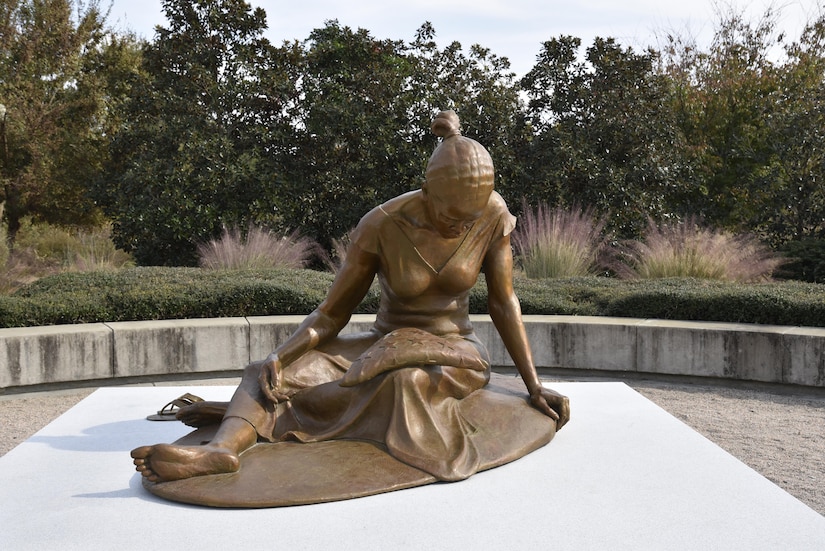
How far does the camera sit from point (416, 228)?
11.6 ft

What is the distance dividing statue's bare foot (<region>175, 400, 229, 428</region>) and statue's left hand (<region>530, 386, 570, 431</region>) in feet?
4.33

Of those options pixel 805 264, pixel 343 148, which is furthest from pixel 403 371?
pixel 343 148

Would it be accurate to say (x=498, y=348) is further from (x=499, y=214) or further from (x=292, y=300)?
(x=499, y=214)

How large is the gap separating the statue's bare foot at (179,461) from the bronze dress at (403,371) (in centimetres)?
31

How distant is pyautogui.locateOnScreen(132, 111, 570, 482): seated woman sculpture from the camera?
10.6 feet

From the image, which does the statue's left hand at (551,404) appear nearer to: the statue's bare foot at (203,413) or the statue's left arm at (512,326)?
the statue's left arm at (512,326)

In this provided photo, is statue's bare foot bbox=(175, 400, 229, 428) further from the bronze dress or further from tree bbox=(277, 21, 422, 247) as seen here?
tree bbox=(277, 21, 422, 247)

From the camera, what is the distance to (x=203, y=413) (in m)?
3.61

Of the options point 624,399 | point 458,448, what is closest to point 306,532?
point 458,448

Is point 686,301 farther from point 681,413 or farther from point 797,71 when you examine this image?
point 797,71

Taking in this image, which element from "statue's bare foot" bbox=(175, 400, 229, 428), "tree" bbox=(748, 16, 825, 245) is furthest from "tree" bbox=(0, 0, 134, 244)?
"statue's bare foot" bbox=(175, 400, 229, 428)

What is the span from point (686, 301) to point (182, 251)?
8300 millimetres

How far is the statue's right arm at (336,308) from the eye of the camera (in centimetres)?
353

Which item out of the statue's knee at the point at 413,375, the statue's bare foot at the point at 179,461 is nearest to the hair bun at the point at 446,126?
the statue's knee at the point at 413,375
